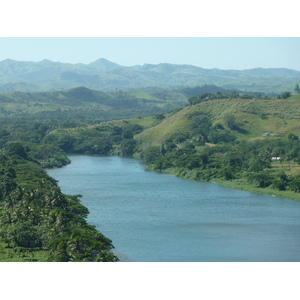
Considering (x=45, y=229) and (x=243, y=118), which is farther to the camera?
(x=243, y=118)

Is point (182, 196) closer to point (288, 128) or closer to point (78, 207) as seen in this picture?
point (78, 207)

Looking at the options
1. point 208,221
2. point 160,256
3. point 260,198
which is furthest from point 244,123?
point 160,256

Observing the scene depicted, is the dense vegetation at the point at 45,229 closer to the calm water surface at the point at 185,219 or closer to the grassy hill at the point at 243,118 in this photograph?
the calm water surface at the point at 185,219

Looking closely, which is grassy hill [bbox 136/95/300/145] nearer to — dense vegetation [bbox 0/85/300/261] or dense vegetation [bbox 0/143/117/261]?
dense vegetation [bbox 0/85/300/261]

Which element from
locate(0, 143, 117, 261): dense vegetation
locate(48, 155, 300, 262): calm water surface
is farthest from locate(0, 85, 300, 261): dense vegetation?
locate(48, 155, 300, 262): calm water surface

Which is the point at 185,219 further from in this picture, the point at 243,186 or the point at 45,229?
the point at 243,186

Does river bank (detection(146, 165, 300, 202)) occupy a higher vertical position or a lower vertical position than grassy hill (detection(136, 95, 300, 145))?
lower

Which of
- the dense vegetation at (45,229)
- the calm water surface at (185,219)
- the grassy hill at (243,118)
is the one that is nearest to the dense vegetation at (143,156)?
the dense vegetation at (45,229)

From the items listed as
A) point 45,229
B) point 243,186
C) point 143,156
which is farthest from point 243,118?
point 45,229

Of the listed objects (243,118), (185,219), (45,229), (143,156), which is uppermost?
(243,118)

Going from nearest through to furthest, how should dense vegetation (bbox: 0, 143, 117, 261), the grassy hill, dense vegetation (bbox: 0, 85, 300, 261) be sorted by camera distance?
1. dense vegetation (bbox: 0, 143, 117, 261)
2. dense vegetation (bbox: 0, 85, 300, 261)
3. the grassy hill
